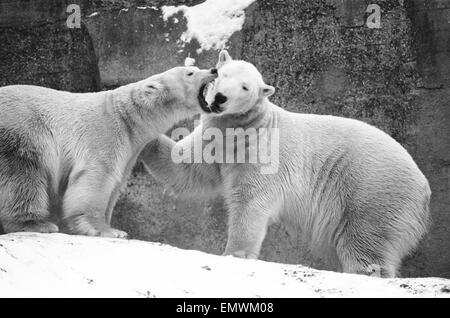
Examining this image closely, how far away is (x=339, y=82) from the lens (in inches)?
330

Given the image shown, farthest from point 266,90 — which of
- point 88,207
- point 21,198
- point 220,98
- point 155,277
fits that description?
point 155,277

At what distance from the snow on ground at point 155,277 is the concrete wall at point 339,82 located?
8.24 feet

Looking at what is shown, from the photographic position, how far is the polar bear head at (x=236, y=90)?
7.00 meters

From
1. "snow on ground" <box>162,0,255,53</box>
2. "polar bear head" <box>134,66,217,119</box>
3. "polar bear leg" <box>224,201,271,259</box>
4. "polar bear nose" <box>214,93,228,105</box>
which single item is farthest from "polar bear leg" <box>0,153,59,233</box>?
"snow on ground" <box>162,0,255,53</box>

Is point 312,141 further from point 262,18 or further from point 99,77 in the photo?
point 99,77

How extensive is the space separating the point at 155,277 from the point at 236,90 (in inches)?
94.1

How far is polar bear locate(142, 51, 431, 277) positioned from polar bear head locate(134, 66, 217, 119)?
4.7 inches

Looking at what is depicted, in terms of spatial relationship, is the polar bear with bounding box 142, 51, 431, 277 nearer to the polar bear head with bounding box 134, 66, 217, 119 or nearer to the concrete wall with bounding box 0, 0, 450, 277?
the polar bear head with bounding box 134, 66, 217, 119

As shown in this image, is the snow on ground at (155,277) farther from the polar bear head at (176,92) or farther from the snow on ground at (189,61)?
the snow on ground at (189,61)

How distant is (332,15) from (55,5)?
313 centimetres

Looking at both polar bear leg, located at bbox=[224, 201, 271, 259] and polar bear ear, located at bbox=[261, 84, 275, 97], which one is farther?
polar bear ear, located at bbox=[261, 84, 275, 97]

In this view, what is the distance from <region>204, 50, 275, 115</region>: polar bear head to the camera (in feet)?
23.0

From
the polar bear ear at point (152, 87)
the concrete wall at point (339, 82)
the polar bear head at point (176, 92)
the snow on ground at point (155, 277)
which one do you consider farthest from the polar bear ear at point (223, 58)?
the snow on ground at point (155, 277)
